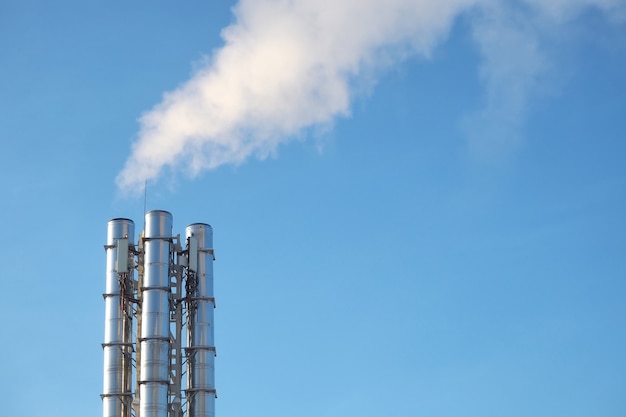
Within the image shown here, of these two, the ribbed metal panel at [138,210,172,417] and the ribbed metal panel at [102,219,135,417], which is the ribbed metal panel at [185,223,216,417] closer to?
the ribbed metal panel at [138,210,172,417]

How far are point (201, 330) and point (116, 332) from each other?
5.12 meters

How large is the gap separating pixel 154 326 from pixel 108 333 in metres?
3.26

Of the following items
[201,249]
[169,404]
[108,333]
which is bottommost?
[169,404]

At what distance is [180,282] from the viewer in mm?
71750

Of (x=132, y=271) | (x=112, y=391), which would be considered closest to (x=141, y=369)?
(x=112, y=391)

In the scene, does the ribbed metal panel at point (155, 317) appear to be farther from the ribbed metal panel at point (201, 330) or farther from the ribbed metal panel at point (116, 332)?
the ribbed metal panel at point (201, 330)

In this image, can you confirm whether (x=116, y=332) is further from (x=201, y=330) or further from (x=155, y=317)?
(x=201, y=330)

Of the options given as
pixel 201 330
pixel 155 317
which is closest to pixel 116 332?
pixel 155 317

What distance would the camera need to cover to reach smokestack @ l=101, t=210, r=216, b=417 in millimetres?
68062

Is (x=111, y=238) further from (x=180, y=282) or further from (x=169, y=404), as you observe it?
(x=169, y=404)

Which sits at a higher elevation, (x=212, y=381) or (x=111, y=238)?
(x=111, y=238)

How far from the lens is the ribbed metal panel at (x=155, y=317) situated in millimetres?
67125

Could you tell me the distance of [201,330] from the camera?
2768 inches

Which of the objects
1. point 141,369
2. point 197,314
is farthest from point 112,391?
point 197,314
